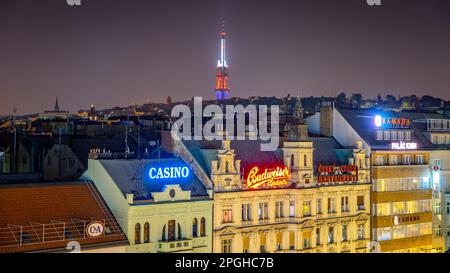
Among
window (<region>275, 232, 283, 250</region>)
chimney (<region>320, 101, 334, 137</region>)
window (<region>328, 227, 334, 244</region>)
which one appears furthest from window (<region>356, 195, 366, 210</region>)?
window (<region>275, 232, 283, 250</region>)

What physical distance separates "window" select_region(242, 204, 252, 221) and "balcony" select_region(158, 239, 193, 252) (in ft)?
26.4

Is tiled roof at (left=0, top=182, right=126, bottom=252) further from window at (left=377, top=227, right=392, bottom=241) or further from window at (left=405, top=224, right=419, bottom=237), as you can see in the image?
window at (left=405, top=224, right=419, bottom=237)

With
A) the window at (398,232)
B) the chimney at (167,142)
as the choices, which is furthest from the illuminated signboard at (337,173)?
the chimney at (167,142)

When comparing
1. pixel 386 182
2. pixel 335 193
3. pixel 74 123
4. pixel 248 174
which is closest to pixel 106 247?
pixel 248 174

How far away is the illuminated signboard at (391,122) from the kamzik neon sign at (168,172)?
2943cm

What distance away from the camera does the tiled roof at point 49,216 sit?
188ft

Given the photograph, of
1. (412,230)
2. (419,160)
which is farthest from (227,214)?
(419,160)

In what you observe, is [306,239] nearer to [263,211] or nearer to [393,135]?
[263,211]

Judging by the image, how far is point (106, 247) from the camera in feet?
199

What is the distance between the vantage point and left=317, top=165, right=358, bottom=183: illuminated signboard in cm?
7925

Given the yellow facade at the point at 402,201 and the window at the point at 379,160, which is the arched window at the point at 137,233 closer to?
the yellow facade at the point at 402,201

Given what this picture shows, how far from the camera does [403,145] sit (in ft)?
290
